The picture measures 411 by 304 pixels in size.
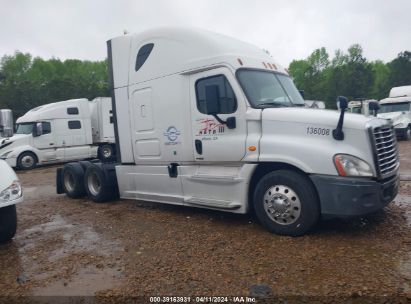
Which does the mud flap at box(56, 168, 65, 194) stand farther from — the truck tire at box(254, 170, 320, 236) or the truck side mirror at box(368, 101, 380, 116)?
the truck side mirror at box(368, 101, 380, 116)

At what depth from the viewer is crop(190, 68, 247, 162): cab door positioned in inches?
221

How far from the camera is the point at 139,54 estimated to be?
7.11 m

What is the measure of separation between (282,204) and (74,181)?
5832 millimetres

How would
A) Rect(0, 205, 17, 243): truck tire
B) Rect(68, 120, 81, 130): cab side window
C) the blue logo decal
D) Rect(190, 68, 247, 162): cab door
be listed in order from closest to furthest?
Rect(0, 205, 17, 243): truck tire
Rect(190, 68, 247, 162): cab door
the blue logo decal
Rect(68, 120, 81, 130): cab side window

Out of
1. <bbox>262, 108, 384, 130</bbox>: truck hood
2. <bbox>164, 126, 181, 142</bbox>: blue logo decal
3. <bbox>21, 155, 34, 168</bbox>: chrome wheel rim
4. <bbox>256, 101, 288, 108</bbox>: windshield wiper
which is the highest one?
<bbox>256, 101, 288, 108</bbox>: windshield wiper

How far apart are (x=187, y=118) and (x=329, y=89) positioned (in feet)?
145

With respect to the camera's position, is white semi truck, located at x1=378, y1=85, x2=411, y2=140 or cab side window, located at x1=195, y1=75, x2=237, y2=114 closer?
cab side window, located at x1=195, y1=75, x2=237, y2=114

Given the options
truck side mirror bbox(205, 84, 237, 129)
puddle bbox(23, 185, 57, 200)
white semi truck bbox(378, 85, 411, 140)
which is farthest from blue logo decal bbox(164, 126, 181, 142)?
white semi truck bbox(378, 85, 411, 140)

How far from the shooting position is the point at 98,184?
27.6 ft

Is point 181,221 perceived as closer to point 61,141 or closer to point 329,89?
point 61,141

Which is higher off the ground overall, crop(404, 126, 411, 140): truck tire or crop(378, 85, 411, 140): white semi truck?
crop(378, 85, 411, 140): white semi truck

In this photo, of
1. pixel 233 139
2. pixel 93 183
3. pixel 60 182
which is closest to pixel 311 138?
pixel 233 139

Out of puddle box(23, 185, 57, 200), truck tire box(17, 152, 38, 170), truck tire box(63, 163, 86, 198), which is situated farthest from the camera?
truck tire box(17, 152, 38, 170)

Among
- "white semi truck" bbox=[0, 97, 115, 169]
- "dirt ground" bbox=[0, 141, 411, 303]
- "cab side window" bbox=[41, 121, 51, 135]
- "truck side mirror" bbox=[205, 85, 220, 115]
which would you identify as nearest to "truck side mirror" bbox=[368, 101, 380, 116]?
"dirt ground" bbox=[0, 141, 411, 303]
